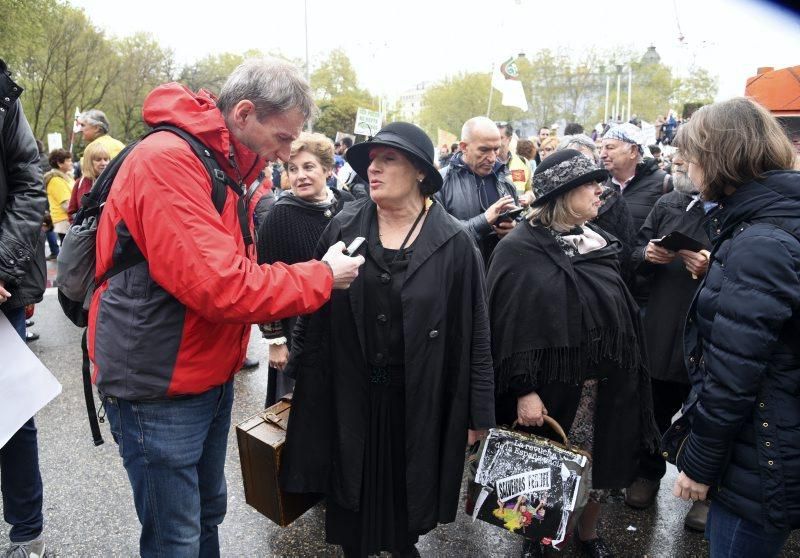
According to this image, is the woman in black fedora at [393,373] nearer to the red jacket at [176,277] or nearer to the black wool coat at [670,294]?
the red jacket at [176,277]

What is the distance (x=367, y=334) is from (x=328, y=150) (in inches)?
63.0

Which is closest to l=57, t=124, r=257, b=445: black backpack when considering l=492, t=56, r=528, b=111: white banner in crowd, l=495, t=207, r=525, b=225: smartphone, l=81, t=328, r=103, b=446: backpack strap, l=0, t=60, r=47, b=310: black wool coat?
l=81, t=328, r=103, b=446: backpack strap

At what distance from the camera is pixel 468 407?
7.86 feet

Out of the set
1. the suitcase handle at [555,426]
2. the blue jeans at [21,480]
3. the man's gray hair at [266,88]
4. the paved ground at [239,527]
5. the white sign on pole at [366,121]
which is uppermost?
the man's gray hair at [266,88]

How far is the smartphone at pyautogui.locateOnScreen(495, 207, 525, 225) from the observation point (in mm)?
3623

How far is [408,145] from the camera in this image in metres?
2.34

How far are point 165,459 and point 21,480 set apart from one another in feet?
4.01

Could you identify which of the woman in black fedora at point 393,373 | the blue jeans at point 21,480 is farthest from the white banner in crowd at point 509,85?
the blue jeans at point 21,480

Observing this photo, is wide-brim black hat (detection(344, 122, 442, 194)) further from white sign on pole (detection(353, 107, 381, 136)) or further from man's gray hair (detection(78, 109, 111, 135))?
white sign on pole (detection(353, 107, 381, 136))

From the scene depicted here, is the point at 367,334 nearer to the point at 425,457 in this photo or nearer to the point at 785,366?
the point at 425,457

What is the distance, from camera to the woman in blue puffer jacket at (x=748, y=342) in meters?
1.68

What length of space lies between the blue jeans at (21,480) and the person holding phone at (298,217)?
1195mm

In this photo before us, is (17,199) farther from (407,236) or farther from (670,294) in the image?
(670,294)

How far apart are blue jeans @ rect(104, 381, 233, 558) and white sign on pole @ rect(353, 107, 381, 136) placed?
7.12 meters
